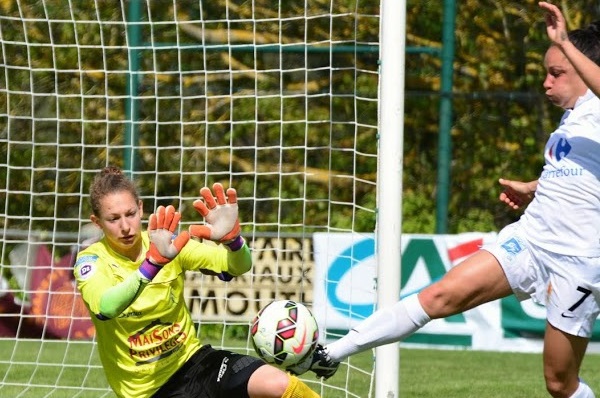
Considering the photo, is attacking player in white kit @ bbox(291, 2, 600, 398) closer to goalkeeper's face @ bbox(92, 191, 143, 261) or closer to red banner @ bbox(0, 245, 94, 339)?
goalkeeper's face @ bbox(92, 191, 143, 261)

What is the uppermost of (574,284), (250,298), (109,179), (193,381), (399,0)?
(399,0)

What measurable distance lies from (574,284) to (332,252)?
15.5 feet

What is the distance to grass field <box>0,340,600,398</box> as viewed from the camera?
6.67 m

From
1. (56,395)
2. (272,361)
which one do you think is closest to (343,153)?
(56,395)

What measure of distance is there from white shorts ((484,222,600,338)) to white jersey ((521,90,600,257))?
0.04m

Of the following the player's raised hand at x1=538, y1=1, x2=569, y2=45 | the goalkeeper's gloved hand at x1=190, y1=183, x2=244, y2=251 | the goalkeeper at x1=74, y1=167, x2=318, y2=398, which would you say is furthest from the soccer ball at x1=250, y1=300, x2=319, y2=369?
the player's raised hand at x1=538, y1=1, x2=569, y2=45

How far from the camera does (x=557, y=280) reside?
4.39 meters

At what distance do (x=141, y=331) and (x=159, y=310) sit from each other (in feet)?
0.36

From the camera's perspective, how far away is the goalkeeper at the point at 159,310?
4.38 metres

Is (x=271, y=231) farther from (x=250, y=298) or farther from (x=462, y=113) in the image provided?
(x=462, y=113)

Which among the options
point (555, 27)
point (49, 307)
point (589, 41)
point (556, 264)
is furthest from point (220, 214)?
point (49, 307)

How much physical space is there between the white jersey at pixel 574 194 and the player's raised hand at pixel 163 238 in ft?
4.57

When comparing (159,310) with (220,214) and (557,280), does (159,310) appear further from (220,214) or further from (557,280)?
(557,280)

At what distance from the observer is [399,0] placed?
16.8 feet
